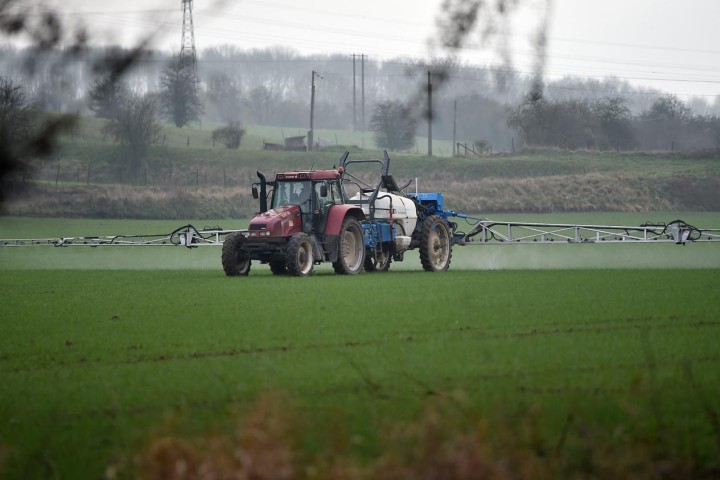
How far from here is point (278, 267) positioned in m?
26.7

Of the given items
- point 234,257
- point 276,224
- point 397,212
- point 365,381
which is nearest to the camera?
point 365,381

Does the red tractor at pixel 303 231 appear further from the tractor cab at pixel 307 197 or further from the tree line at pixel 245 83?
the tree line at pixel 245 83

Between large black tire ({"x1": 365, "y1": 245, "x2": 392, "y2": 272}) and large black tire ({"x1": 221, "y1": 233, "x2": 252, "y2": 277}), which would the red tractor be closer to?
large black tire ({"x1": 221, "y1": 233, "x2": 252, "y2": 277})

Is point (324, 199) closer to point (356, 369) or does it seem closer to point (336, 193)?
point (336, 193)

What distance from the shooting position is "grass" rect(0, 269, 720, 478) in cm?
667

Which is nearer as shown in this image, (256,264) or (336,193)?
(336,193)

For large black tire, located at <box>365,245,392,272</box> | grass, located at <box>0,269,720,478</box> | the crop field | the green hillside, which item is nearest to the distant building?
the green hillside

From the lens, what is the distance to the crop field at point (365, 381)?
18.5ft

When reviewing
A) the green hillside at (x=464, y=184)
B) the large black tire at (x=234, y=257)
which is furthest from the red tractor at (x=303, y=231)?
the green hillside at (x=464, y=184)

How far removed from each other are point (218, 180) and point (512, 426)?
2226 inches

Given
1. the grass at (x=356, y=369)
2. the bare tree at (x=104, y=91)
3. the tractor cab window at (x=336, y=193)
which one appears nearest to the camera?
the bare tree at (x=104, y=91)

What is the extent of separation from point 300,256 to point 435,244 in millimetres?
4533

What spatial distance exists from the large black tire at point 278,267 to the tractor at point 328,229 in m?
0.02

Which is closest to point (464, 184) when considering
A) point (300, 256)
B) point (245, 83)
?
point (300, 256)
